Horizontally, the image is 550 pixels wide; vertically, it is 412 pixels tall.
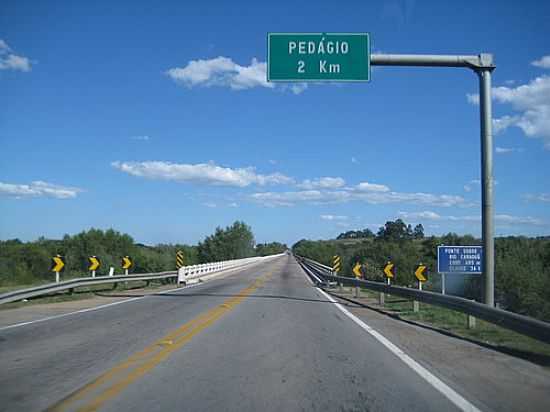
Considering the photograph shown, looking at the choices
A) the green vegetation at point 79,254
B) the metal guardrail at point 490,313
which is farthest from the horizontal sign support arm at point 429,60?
the green vegetation at point 79,254

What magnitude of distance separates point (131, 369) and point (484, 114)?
462 inches

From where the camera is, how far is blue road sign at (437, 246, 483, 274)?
56.0 feet

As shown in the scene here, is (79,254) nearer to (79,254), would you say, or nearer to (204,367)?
(79,254)

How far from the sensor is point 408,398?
23.5 feet

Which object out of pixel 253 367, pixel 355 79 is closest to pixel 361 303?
pixel 355 79

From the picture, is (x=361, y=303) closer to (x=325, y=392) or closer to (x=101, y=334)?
(x=101, y=334)

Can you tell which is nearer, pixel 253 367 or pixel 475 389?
pixel 475 389

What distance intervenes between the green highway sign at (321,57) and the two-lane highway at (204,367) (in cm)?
678

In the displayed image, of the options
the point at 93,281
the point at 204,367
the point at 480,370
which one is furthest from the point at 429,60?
the point at 93,281

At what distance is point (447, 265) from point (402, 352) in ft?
23.5

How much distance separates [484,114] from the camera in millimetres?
15695

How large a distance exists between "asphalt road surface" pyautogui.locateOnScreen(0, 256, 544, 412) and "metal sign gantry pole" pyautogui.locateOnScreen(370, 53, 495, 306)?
416 centimetres

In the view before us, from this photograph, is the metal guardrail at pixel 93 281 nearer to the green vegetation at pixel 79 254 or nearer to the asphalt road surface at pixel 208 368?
the asphalt road surface at pixel 208 368

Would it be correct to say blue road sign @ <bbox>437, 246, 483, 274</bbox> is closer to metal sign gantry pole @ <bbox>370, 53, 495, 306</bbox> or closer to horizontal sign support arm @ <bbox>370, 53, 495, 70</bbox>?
metal sign gantry pole @ <bbox>370, 53, 495, 306</bbox>
